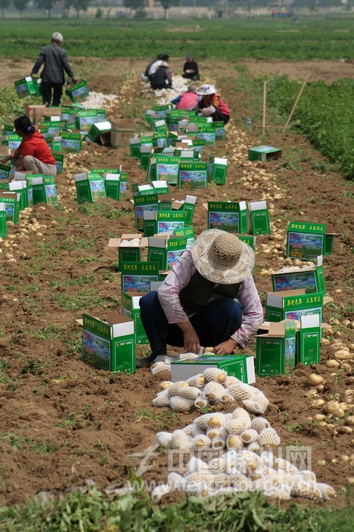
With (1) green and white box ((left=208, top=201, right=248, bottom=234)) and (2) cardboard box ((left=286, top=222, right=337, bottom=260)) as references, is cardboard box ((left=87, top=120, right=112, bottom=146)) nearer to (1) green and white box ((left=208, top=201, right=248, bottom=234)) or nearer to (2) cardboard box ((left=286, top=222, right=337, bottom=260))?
(1) green and white box ((left=208, top=201, right=248, bottom=234))

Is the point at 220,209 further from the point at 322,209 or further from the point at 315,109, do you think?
the point at 315,109

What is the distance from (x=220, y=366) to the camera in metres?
4.86

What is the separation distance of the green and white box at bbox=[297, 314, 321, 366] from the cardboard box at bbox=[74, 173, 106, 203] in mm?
4941

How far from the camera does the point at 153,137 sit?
39.9 feet

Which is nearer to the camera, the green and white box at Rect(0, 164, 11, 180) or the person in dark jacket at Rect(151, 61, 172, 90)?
the green and white box at Rect(0, 164, 11, 180)

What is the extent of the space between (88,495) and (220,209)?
5.01 meters

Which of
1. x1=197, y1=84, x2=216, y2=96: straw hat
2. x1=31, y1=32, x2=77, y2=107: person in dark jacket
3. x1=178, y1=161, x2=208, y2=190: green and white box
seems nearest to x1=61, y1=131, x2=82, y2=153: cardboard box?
x1=178, y1=161, x2=208, y2=190: green and white box

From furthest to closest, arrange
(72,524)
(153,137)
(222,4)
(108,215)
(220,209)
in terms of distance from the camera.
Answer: (222,4) < (153,137) < (108,215) < (220,209) < (72,524)

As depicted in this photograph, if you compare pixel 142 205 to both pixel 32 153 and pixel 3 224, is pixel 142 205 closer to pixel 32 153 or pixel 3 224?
pixel 3 224

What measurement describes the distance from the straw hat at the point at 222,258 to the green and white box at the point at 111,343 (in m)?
0.61

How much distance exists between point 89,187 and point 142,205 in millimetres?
1512

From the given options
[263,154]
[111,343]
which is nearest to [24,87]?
[263,154]

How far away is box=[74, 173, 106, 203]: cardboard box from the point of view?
980 centimetres

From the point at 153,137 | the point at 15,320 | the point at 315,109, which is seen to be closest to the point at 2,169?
the point at 153,137
